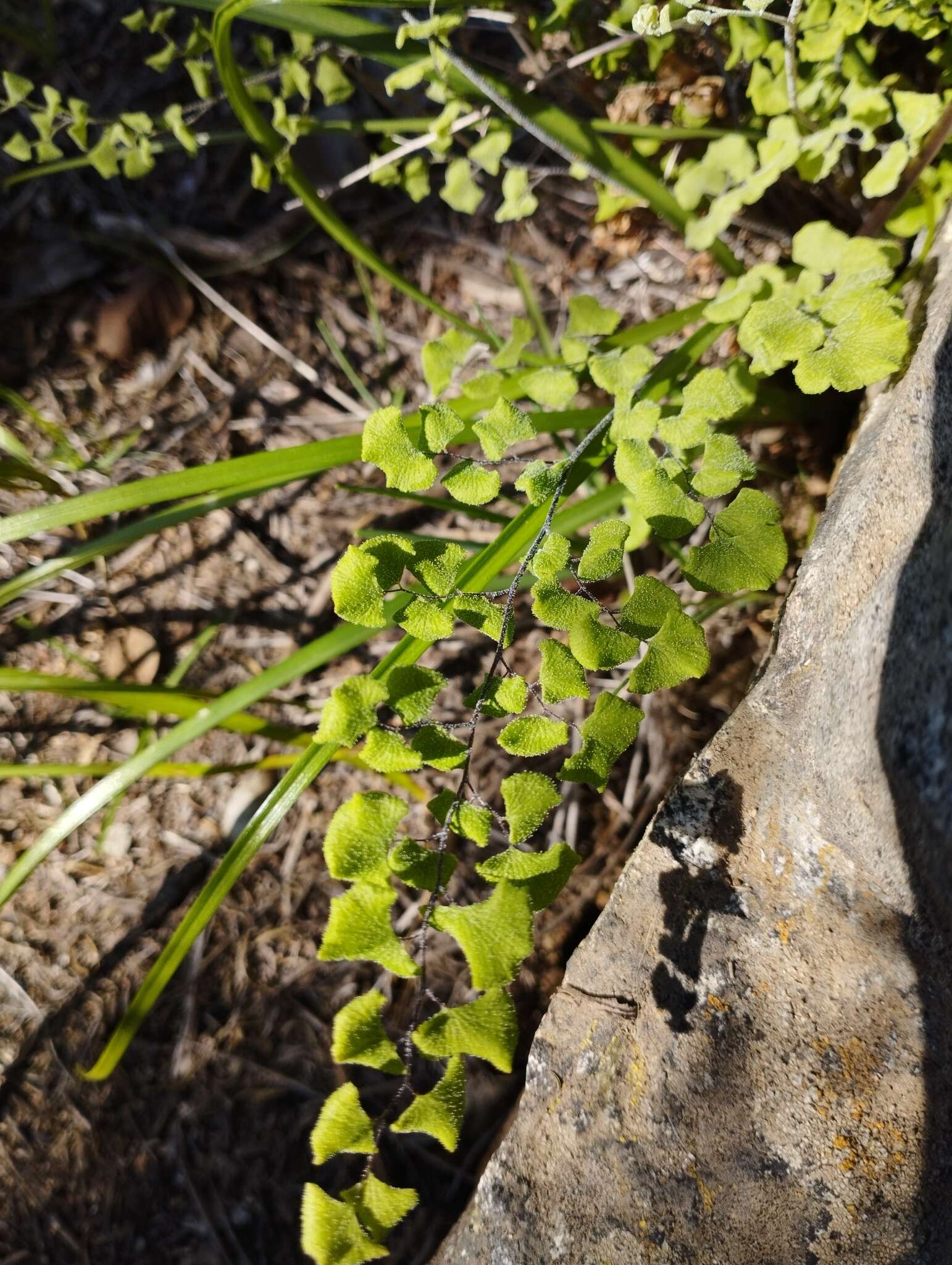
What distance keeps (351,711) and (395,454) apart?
249 mm

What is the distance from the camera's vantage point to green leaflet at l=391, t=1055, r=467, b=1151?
2.22 ft

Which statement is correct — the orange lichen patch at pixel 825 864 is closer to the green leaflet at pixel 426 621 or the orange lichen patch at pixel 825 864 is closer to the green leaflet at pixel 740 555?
the green leaflet at pixel 740 555

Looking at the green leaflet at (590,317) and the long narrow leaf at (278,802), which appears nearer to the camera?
the long narrow leaf at (278,802)

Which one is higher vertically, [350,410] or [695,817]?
[350,410]

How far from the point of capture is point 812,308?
3.16 feet

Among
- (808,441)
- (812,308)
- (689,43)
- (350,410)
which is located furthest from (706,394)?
(350,410)

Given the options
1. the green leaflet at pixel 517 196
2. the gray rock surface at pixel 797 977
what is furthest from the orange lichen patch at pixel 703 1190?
the green leaflet at pixel 517 196

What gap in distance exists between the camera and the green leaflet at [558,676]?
0.71m

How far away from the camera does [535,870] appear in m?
0.68

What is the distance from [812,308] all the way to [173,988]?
1348 mm

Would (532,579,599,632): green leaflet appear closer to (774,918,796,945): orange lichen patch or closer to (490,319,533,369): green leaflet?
(774,918,796,945): orange lichen patch

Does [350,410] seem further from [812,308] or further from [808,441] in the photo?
[812,308]

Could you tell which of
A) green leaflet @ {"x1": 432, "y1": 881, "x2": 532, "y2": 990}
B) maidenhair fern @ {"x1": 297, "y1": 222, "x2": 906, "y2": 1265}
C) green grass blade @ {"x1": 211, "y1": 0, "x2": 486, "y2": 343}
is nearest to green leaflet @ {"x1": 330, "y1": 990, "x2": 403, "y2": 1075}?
maidenhair fern @ {"x1": 297, "y1": 222, "x2": 906, "y2": 1265}

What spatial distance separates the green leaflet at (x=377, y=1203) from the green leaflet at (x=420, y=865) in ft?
0.85
